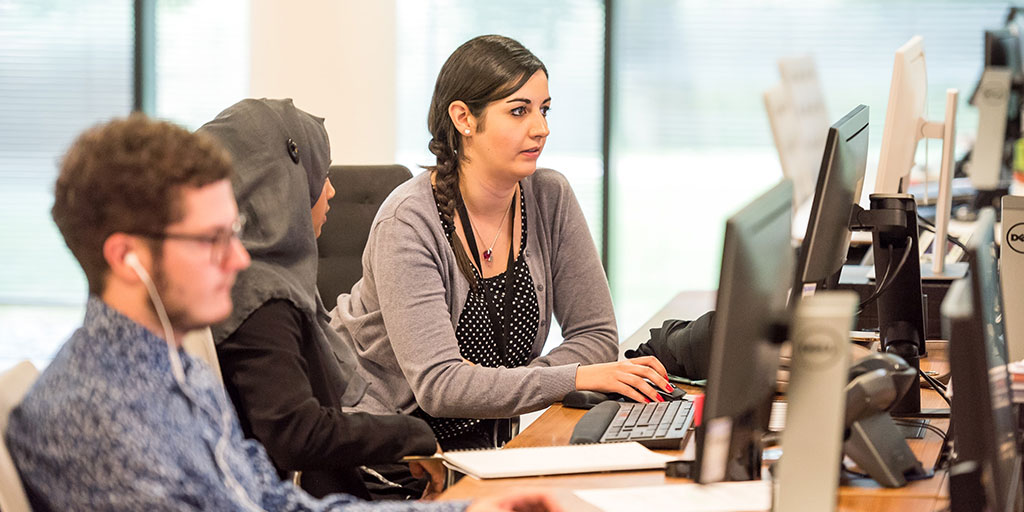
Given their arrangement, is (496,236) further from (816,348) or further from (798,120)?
(798,120)

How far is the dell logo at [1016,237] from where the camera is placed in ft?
6.89

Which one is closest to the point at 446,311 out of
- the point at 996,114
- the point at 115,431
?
the point at 115,431

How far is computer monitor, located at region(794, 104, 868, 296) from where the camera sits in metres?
1.73

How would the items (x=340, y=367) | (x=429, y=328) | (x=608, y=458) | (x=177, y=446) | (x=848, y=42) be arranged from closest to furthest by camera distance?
1. (x=177, y=446)
2. (x=608, y=458)
3. (x=340, y=367)
4. (x=429, y=328)
5. (x=848, y=42)

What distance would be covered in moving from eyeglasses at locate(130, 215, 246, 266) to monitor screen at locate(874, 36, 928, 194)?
5.48ft

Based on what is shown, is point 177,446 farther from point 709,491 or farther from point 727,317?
point 709,491

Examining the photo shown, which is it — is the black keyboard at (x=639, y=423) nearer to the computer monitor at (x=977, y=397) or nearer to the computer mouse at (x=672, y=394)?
the computer mouse at (x=672, y=394)

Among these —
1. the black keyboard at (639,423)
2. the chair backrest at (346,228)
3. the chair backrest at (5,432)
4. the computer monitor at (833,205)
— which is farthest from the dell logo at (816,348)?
the chair backrest at (346,228)

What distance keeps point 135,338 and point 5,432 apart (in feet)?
0.57

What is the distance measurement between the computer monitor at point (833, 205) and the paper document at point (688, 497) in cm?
36

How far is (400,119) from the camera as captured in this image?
537cm

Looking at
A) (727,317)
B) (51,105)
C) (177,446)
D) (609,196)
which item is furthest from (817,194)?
(51,105)

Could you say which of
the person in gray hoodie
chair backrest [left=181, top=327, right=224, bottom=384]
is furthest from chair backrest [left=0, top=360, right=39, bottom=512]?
the person in gray hoodie

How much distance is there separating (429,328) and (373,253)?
220 mm
